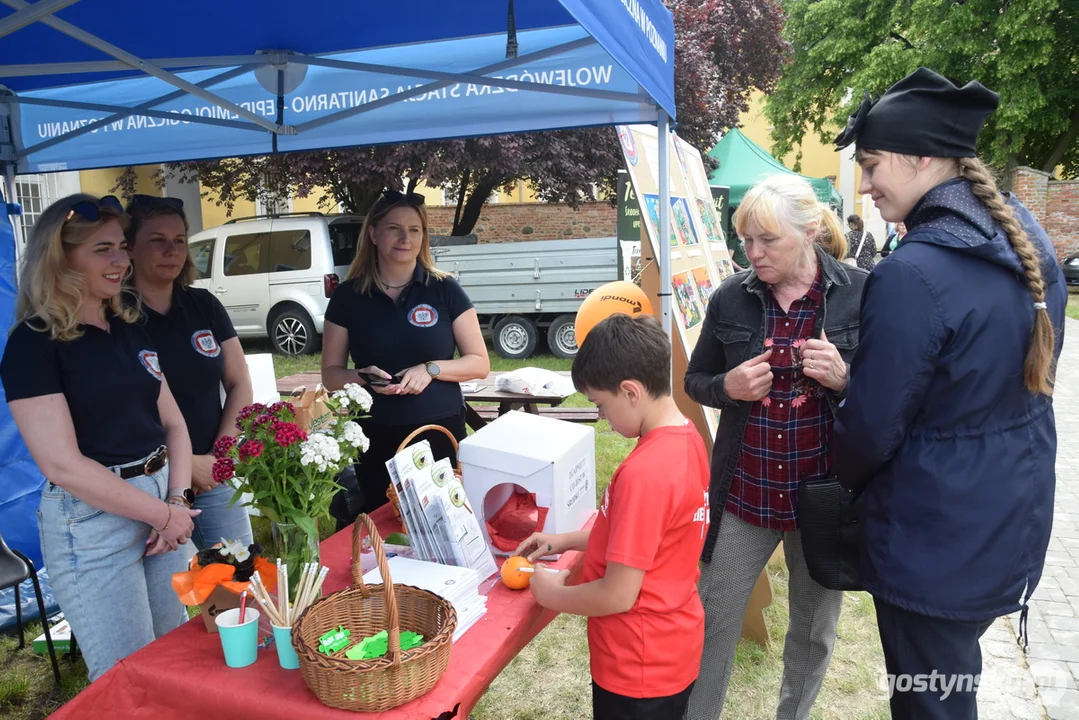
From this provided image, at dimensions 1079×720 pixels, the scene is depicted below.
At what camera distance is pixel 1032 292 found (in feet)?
4.79

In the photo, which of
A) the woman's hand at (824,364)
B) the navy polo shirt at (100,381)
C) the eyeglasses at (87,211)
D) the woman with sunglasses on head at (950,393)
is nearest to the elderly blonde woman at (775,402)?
the woman's hand at (824,364)

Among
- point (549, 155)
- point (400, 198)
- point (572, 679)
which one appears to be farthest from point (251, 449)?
point (549, 155)

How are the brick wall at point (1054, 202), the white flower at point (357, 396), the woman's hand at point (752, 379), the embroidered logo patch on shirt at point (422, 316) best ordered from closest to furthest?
the white flower at point (357, 396), the woman's hand at point (752, 379), the embroidered logo patch on shirt at point (422, 316), the brick wall at point (1054, 202)

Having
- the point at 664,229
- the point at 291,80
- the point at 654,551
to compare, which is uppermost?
the point at 291,80

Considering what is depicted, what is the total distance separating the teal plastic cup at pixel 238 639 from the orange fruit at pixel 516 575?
1.86 ft

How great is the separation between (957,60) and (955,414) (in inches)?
789

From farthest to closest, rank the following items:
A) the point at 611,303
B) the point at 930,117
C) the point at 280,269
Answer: the point at 280,269, the point at 611,303, the point at 930,117

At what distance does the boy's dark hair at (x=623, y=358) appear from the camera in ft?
5.05

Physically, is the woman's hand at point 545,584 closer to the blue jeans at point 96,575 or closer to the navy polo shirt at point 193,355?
the blue jeans at point 96,575

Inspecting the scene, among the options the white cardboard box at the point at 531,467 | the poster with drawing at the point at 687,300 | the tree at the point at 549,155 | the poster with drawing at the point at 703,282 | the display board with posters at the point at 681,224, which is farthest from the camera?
the tree at the point at 549,155

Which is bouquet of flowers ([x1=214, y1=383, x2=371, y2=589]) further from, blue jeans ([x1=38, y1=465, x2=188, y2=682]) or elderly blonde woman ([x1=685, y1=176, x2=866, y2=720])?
elderly blonde woman ([x1=685, y1=176, x2=866, y2=720])

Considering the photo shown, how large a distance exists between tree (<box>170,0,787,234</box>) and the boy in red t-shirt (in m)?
7.56

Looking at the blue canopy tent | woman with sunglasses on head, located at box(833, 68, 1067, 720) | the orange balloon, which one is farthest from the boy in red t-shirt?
the orange balloon

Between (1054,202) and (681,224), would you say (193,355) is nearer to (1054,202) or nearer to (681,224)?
(681,224)
